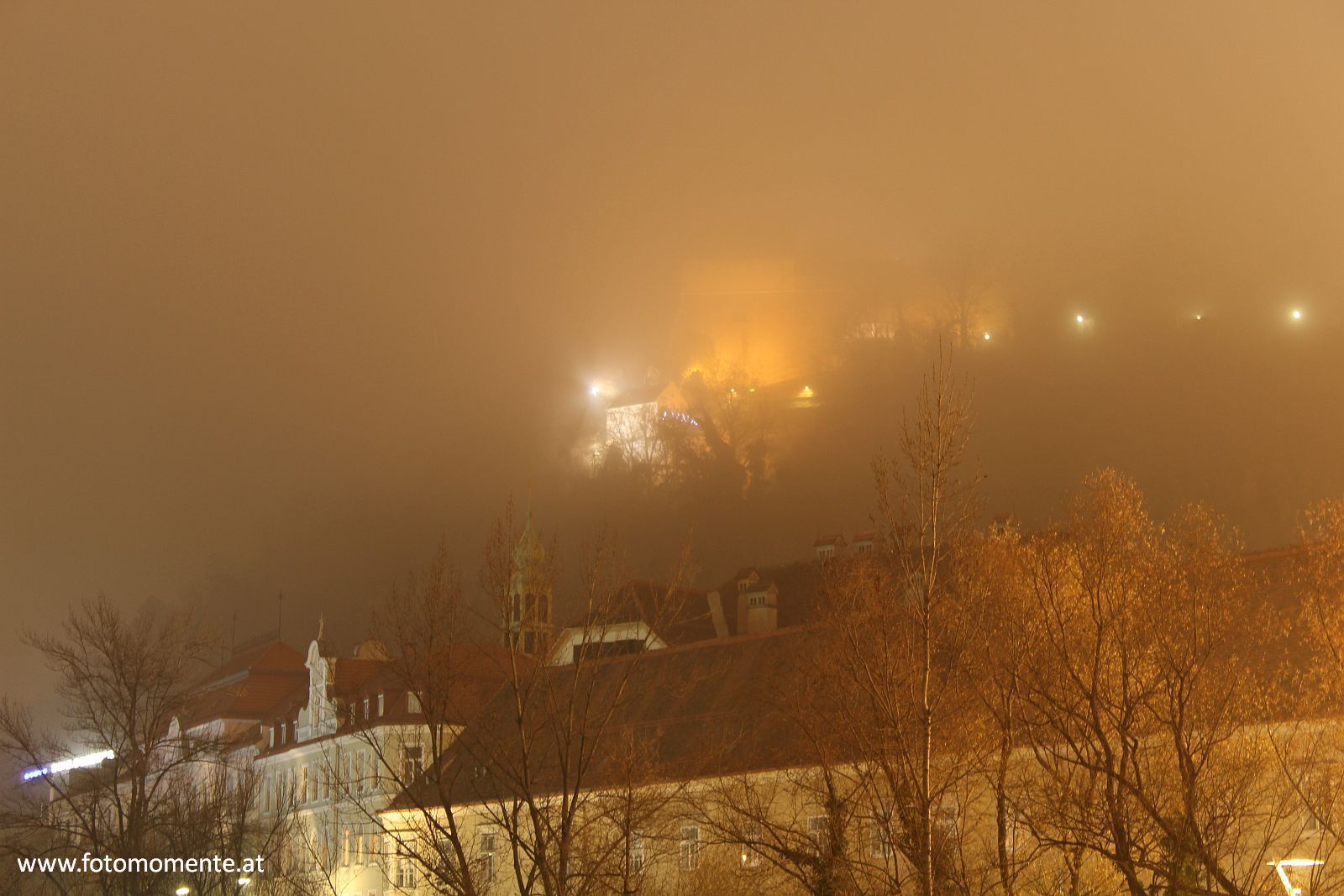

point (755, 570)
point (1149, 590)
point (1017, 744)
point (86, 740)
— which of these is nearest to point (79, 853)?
point (86, 740)

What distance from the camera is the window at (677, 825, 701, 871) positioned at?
36.7 m

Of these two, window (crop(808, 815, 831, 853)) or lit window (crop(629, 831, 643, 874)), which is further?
window (crop(808, 815, 831, 853))

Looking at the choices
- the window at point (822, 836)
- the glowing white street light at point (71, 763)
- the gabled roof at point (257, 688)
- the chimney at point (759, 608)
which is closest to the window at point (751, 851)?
the window at point (822, 836)

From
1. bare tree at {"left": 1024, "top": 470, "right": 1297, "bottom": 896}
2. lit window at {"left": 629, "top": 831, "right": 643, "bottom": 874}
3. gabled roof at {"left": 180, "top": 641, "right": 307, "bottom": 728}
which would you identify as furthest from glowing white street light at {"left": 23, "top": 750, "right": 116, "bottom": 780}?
bare tree at {"left": 1024, "top": 470, "right": 1297, "bottom": 896}

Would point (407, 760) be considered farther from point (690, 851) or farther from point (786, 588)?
point (786, 588)

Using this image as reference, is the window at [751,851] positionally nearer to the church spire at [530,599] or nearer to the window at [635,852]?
the window at [635,852]

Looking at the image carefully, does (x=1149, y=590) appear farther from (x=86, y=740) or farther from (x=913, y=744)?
(x=86, y=740)

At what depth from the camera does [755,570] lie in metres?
87.1

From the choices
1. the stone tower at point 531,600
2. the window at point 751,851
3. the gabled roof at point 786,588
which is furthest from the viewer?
the gabled roof at point 786,588

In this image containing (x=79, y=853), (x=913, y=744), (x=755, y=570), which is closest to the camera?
(x=913, y=744)

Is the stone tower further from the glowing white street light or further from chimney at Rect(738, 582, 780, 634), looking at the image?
chimney at Rect(738, 582, 780, 634)

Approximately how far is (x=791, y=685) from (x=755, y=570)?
4369 centimetres

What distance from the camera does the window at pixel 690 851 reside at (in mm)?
36688

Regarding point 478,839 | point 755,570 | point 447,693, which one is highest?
point 755,570
